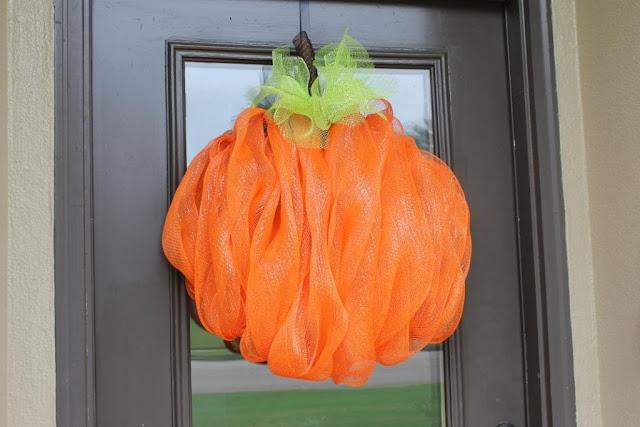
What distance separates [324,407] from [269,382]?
133 millimetres

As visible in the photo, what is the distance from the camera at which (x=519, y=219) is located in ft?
5.78

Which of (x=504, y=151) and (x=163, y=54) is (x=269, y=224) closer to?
(x=163, y=54)

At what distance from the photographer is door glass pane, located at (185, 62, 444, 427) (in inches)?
64.1

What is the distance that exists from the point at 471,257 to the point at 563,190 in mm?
248

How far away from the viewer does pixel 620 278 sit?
5.43 feet

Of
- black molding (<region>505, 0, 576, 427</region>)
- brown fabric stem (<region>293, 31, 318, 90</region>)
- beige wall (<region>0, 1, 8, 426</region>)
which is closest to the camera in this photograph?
beige wall (<region>0, 1, 8, 426</region>)

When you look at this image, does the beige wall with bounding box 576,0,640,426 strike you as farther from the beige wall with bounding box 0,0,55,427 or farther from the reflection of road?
the beige wall with bounding box 0,0,55,427

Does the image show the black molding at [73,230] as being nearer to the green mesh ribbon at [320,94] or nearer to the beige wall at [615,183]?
the green mesh ribbon at [320,94]

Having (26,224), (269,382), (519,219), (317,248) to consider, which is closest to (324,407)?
(269,382)

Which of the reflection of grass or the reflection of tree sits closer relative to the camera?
the reflection of grass

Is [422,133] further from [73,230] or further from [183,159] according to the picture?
[73,230]

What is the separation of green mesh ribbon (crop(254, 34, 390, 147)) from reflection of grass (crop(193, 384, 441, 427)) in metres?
0.54

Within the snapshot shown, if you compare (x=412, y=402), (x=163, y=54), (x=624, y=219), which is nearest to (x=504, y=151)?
(x=624, y=219)

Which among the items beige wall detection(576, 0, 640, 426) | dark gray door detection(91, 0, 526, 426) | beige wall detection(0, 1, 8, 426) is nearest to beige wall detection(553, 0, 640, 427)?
beige wall detection(576, 0, 640, 426)
